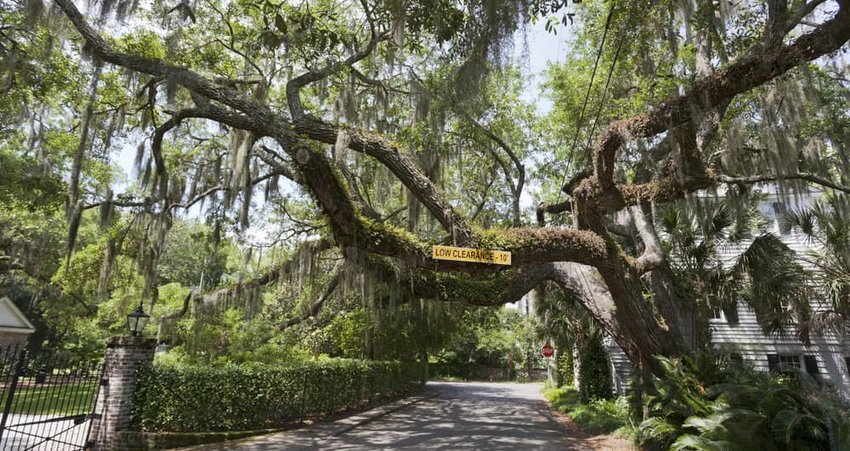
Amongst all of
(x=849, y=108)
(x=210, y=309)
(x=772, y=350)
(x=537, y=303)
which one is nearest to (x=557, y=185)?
(x=537, y=303)

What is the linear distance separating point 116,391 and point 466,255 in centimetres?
574

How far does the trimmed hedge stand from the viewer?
7336 mm

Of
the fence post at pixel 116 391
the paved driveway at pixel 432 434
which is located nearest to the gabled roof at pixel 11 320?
the fence post at pixel 116 391

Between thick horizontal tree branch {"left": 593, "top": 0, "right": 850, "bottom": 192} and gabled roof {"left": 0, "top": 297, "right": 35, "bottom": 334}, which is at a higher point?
thick horizontal tree branch {"left": 593, "top": 0, "right": 850, "bottom": 192}

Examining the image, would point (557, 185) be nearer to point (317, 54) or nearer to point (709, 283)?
point (709, 283)

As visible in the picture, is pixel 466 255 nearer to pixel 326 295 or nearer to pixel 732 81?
pixel 732 81

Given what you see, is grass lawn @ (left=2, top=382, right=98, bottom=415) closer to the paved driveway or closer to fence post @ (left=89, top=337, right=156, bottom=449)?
fence post @ (left=89, top=337, right=156, bottom=449)

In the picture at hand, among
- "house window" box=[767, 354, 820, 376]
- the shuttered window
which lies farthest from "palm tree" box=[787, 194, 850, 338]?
the shuttered window

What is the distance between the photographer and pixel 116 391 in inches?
279

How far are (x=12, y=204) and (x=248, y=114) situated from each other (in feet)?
31.8

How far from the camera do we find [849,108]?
9.13 m

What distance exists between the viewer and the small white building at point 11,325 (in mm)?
16906

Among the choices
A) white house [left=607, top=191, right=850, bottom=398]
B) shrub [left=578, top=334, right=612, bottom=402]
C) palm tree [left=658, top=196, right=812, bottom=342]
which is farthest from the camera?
shrub [left=578, top=334, right=612, bottom=402]

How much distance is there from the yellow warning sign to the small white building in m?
18.9
